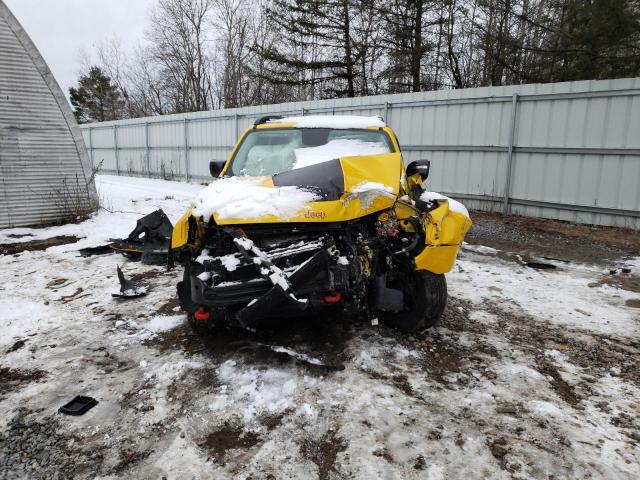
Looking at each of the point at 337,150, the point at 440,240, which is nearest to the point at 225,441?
the point at 440,240

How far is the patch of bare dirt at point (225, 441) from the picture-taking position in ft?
7.78

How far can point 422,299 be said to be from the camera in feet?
11.6

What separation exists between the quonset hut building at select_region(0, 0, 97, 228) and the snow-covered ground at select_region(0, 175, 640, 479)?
182 inches

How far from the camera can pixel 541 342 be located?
3736mm

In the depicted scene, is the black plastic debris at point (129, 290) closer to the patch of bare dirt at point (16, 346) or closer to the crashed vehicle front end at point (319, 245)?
the patch of bare dirt at point (16, 346)

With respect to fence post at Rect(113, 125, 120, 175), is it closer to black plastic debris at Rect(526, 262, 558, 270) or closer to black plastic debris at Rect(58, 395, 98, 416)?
black plastic debris at Rect(526, 262, 558, 270)

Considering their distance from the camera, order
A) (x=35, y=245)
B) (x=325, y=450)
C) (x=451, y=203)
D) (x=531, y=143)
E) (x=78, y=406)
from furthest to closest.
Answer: (x=531, y=143), (x=35, y=245), (x=451, y=203), (x=78, y=406), (x=325, y=450)

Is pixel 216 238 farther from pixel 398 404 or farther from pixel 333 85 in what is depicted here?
pixel 333 85

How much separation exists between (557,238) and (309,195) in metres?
6.42

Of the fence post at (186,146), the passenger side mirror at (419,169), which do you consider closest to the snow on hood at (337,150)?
the passenger side mirror at (419,169)

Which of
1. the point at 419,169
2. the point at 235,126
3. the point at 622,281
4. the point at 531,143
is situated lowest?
the point at 622,281

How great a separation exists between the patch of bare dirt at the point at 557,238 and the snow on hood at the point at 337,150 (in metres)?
3.81

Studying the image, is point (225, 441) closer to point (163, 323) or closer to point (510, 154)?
point (163, 323)

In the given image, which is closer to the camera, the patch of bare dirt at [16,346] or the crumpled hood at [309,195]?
the crumpled hood at [309,195]
